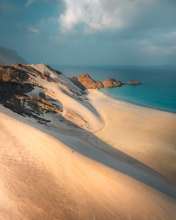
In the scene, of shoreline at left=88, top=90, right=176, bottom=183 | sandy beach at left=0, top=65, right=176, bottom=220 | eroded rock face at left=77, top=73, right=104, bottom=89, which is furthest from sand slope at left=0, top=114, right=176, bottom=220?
eroded rock face at left=77, top=73, right=104, bottom=89

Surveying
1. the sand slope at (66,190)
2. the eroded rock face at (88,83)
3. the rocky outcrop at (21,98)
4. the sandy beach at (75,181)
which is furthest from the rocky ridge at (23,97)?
the eroded rock face at (88,83)

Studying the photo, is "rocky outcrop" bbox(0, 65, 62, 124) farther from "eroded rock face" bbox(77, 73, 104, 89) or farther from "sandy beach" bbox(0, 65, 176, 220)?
"eroded rock face" bbox(77, 73, 104, 89)

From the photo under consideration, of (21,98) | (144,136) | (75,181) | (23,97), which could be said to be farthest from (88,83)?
A: (75,181)

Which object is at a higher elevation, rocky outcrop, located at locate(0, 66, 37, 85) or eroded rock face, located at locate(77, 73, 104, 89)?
eroded rock face, located at locate(77, 73, 104, 89)

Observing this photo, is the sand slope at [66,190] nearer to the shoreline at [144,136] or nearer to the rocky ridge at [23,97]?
the shoreline at [144,136]

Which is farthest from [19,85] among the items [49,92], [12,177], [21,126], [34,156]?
[12,177]

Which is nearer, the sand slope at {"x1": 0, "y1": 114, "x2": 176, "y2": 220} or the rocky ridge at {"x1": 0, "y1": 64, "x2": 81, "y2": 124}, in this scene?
the sand slope at {"x1": 0, "y1": 114, "x2": 176, "y2": 220}

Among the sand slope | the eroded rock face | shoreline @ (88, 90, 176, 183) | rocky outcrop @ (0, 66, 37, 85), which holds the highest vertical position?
the eroded rock face

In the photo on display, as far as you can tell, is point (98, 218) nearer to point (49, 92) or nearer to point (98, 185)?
point (98, 185)

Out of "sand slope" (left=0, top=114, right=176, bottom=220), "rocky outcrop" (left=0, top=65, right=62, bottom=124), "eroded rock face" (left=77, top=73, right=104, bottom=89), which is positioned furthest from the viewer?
"eroded rock face" (left=77, top=73, right=104, bottom=89)

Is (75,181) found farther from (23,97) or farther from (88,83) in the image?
(88,83)

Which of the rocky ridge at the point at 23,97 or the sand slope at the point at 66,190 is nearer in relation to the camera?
the sand slope at the point at 66,190
